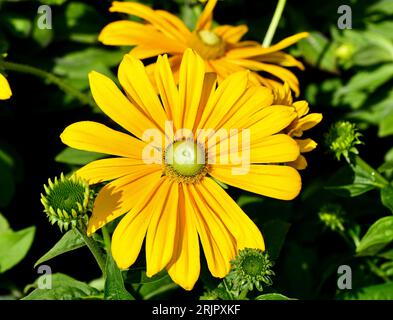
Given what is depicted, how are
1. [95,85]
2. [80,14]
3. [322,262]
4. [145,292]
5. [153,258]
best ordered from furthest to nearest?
[80,14]
[322,262]
[145,292]
[95,85]
[153,258]

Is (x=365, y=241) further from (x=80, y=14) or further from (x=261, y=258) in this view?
(x=80, y=14)

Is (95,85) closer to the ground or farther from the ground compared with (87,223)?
farther from the ground

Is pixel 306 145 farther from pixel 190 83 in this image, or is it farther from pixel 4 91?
pixel 4 91

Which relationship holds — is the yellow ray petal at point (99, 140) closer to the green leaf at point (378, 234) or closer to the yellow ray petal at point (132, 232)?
the yellow ray petal at point (132, 232)

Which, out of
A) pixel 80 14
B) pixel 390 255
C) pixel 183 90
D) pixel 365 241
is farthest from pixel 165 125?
pixel 80 14

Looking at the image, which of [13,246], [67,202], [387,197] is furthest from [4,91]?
[387,197]

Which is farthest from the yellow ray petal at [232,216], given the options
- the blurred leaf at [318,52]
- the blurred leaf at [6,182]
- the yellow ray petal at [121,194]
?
the blurred leaf at [318,52]

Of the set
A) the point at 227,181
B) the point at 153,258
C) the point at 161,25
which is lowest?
the point at 153,258
